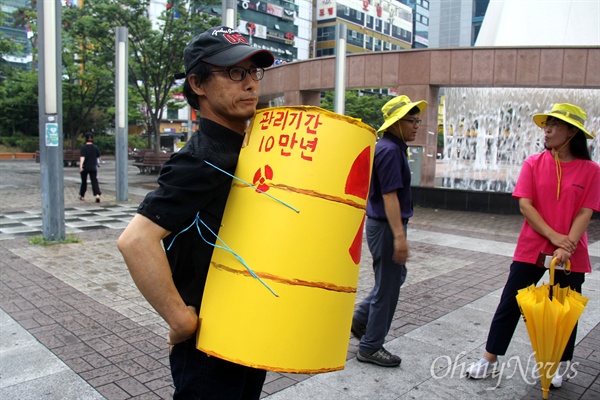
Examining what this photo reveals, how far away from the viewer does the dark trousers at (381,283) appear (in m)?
3.58

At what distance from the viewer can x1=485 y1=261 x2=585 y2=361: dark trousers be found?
3.38m

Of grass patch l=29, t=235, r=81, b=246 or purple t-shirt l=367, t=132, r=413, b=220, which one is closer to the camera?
purple t-shirt l=367, t=132, r=413, b=220

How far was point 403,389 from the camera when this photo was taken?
338 centimetres

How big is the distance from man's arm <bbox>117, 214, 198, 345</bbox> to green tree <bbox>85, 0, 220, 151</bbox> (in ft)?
64.3

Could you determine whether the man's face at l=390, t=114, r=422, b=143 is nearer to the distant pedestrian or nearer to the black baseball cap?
the black baseball cap

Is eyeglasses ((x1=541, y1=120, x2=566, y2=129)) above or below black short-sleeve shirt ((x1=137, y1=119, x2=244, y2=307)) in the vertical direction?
above

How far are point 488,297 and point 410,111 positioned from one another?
282cm

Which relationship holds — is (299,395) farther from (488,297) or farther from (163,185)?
(488,297)

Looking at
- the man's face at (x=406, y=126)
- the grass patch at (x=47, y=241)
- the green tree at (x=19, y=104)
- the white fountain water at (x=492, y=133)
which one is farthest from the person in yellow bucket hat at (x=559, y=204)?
the green tree at (x=19, y=104)

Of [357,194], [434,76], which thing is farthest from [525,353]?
[434,76]

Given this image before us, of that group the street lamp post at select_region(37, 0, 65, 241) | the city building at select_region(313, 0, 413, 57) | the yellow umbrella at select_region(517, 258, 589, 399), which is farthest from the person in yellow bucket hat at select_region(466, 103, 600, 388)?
the city building at select_region(313, 0, 413, 57)

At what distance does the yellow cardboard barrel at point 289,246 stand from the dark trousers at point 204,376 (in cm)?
11

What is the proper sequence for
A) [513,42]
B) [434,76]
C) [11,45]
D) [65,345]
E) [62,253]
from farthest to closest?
1. [11,45]
2. [513,42]
3. [434,76]
4. [62,253]
5. [65,345]

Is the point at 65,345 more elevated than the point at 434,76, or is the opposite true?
the point at 434,76
